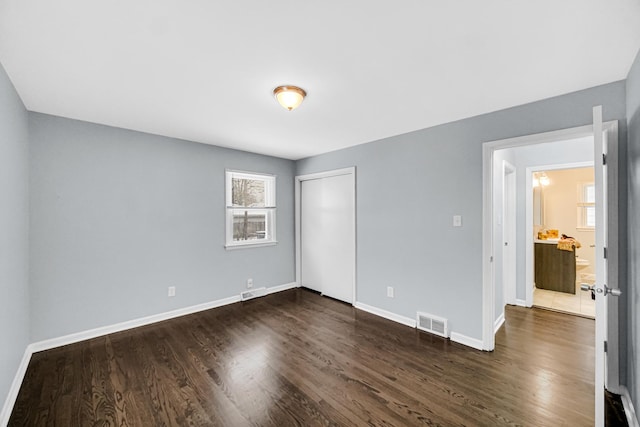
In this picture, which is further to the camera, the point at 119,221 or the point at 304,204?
the point at 304,204

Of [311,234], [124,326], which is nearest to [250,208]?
[311,234]

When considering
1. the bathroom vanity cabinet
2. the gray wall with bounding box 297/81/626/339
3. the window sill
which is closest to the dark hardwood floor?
the gray wall with bounding box 297/81/626/339

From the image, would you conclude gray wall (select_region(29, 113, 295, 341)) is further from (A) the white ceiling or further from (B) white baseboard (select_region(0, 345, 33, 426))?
(A) the white ceiling

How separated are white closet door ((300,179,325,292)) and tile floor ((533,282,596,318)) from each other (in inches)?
133

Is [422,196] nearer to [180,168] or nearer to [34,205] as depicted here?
[180,168]

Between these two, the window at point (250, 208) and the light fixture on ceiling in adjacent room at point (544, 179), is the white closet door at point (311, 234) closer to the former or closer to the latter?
the window at point (250, 208)

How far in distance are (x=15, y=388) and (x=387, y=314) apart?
11.6ft

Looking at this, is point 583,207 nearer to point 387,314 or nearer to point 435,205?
point 435,205

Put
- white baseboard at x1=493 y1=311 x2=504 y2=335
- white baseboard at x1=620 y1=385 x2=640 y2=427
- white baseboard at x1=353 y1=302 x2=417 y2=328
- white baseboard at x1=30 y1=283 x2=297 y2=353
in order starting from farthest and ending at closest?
white baseboard at x1=353 y1=302 x2=417 y2=328
white baseboard at x1=493 y1=311 x2=504 y2=335
white baseboard at x1=30 y1=283 x2=297 y2=353
white baseboard at x1=620 y1=385 x2=640 y2=427

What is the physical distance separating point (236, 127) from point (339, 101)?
1359 mm

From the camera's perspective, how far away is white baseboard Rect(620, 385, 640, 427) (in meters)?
1.67

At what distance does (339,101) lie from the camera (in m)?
2.43

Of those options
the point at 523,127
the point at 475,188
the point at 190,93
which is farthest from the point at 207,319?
the point at 523,127

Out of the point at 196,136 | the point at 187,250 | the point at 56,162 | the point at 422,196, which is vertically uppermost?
the point at 196,136
